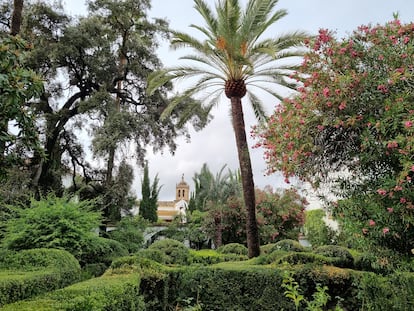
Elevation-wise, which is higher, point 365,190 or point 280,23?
point 280,23

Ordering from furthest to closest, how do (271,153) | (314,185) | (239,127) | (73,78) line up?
(73,78) < (239,127) < (271,153) < (314,185)

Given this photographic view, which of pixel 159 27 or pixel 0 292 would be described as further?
pixel 159 27

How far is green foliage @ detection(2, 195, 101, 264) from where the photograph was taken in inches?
393

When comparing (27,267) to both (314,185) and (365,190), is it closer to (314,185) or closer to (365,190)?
(314,185)

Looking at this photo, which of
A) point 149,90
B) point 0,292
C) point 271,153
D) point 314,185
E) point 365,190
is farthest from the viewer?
point 149,90

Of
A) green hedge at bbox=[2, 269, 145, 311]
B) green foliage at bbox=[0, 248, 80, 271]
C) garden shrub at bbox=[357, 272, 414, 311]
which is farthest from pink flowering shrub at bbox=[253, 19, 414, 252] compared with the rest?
green foliage at bbox=[0, 248, 80, 271]

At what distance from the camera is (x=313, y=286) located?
7.69 metres

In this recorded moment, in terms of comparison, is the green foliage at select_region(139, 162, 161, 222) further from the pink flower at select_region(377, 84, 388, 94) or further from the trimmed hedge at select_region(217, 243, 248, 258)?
the pink flower at select_region(377, 84, 388, 94)

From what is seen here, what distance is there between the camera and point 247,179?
11578 mm

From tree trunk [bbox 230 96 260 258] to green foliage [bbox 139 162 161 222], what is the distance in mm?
17075

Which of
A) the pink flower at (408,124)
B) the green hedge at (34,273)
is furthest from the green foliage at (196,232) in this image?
the pink flower at (408,124)

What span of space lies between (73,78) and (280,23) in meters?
10.6

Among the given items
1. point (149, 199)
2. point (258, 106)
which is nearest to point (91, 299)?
point (258, 106)

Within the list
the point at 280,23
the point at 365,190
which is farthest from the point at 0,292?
the point at 280,23
